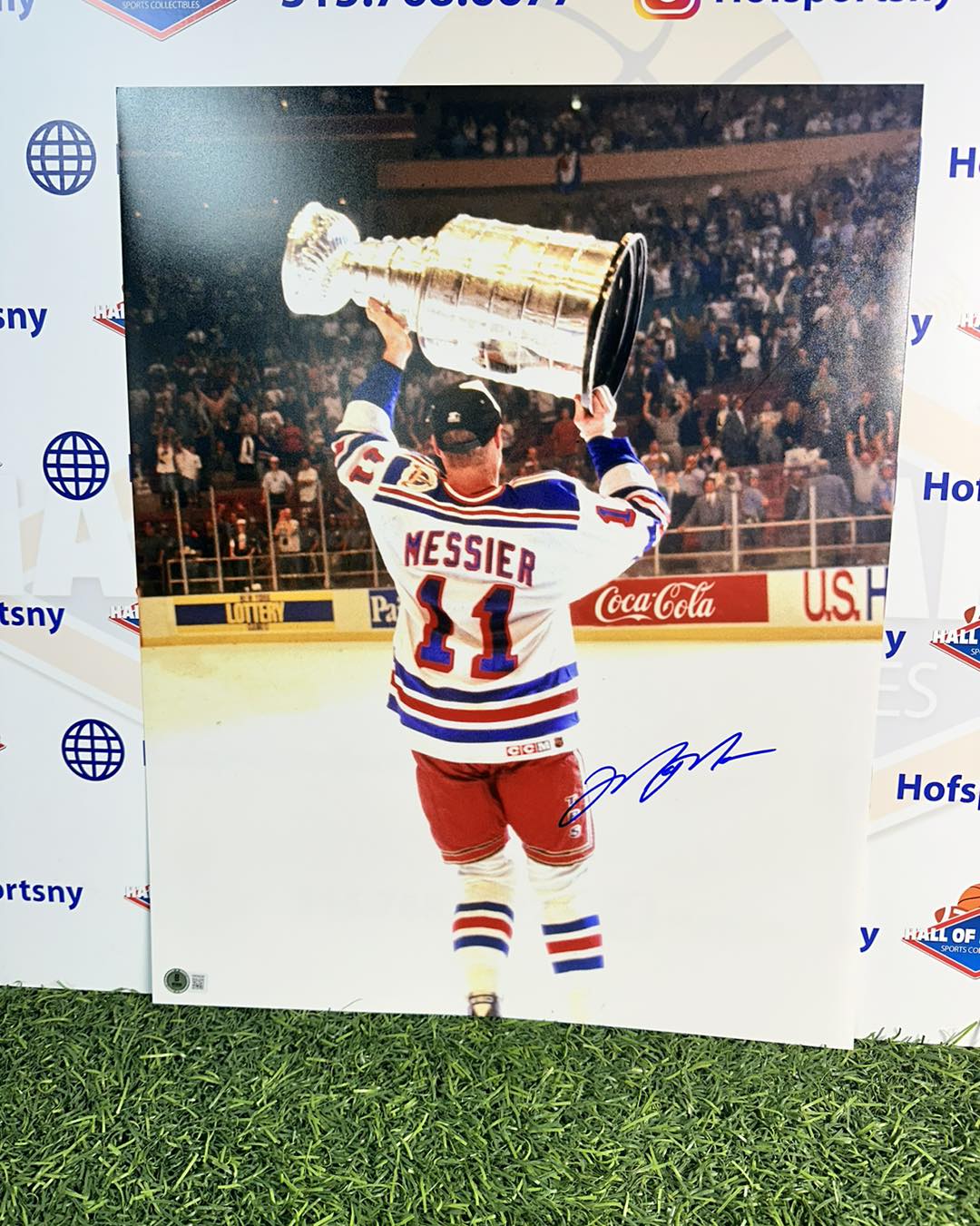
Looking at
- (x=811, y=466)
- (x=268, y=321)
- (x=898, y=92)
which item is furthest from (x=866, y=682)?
(x=268, y=321)

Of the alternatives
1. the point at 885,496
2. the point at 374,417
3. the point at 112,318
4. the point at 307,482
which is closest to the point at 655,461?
the point at 885,496

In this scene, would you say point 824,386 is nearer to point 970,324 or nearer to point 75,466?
point 970,324

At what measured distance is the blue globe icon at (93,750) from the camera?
1960 mm

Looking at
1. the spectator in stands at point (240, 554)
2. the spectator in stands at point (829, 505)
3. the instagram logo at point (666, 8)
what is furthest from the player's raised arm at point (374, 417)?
the spectator in stands at point (829, 505)

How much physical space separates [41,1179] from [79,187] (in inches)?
72.2

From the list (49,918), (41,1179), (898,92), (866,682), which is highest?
(898,92)

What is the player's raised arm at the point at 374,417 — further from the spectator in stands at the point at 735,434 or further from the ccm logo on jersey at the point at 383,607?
the spectator in stands at the point at 735,434

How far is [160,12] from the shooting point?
5.52ft

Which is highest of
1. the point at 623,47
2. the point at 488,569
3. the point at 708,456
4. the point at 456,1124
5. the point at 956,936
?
the point at 623,47

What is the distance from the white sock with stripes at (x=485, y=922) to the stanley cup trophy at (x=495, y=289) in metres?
0.97

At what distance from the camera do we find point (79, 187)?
1768 millimetres

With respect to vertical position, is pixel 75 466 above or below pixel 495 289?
below

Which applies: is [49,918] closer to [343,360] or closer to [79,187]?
[343,360]
